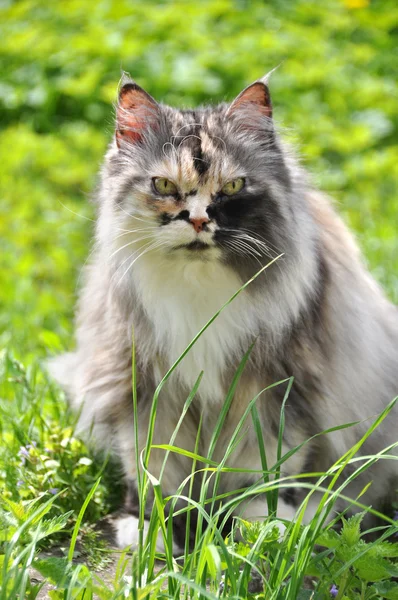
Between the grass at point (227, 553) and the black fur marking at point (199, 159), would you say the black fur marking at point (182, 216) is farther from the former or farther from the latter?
the grass at point (227, 553)

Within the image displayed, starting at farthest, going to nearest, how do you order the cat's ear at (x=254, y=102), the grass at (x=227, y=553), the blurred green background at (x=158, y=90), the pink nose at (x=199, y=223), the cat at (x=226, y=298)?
the blurred green background at (x=158, y=90)
the cat's ear at (x=254, y=102)
the cat at (x=226, y=298)
the pink nose at (x=199, y=223)
the grass at (x=227, y=553)

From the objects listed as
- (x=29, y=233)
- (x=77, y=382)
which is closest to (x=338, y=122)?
(x=29, y=233)

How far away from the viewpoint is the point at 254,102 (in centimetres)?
249

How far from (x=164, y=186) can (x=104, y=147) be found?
412 cm

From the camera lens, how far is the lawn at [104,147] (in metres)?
2.11

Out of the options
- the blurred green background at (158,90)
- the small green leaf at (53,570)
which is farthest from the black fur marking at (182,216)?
the blurred green background at (158,90)

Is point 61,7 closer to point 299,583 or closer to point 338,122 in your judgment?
point 338,122

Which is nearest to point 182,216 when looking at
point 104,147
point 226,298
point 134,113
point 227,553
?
point 226,298

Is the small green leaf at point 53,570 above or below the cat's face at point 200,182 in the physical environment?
below

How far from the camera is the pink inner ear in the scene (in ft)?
8.12

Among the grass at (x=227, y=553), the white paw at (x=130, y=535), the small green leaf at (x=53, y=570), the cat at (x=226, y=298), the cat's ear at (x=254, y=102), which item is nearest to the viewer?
the grass at (x=227, y=553)

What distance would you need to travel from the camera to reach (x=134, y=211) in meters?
2.42

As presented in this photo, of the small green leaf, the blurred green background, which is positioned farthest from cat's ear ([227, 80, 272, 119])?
the blurred green background

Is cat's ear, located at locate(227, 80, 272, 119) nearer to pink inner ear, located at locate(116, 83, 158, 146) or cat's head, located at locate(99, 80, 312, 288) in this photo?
cat's head, located at locate(99, 80, 312, 288)
